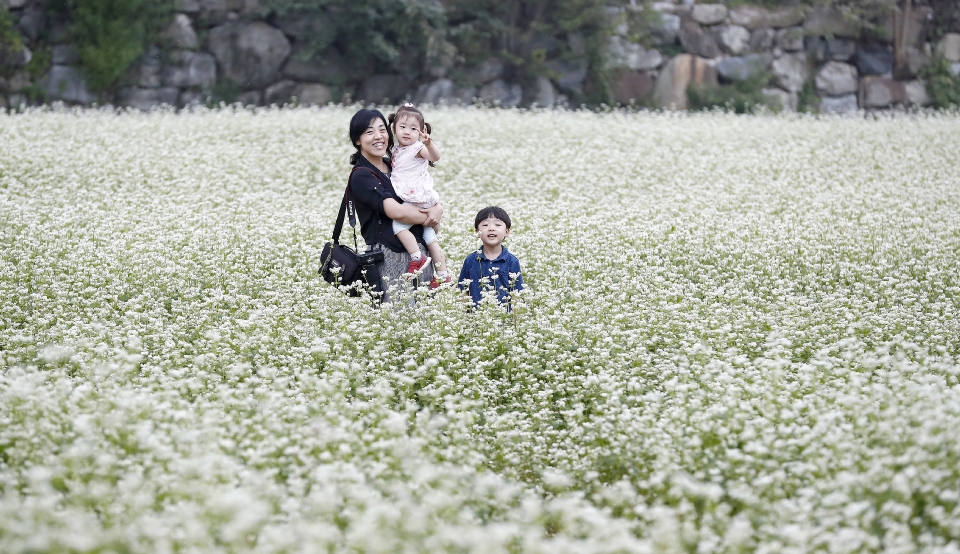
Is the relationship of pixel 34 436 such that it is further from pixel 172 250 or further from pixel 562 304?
pixel 172 250

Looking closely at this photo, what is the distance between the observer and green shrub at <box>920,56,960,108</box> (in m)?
24.8

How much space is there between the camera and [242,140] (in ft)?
51.4

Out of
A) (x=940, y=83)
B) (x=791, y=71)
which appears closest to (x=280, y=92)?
(x=791, y=71)

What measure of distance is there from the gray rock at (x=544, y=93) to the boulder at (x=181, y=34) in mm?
7423

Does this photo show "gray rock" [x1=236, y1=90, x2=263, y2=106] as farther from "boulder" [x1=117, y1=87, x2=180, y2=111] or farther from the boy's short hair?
the boy's short hair

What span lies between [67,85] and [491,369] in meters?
16.9

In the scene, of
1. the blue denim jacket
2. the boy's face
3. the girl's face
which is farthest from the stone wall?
the girl's face

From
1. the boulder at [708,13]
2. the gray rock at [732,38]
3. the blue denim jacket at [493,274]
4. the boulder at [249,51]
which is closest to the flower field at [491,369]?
the blue denim jacket at [493,274]

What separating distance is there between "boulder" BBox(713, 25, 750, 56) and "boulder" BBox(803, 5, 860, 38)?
1.86 meters

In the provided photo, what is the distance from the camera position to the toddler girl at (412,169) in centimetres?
652

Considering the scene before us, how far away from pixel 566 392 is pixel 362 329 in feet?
4.31

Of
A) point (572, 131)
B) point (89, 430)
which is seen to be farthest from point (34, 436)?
point (572, 131)

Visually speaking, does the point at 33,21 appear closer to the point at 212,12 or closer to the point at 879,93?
the point at 212,12

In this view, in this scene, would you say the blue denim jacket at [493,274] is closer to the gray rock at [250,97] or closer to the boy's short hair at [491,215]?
the boy's short hair at [491,215]
